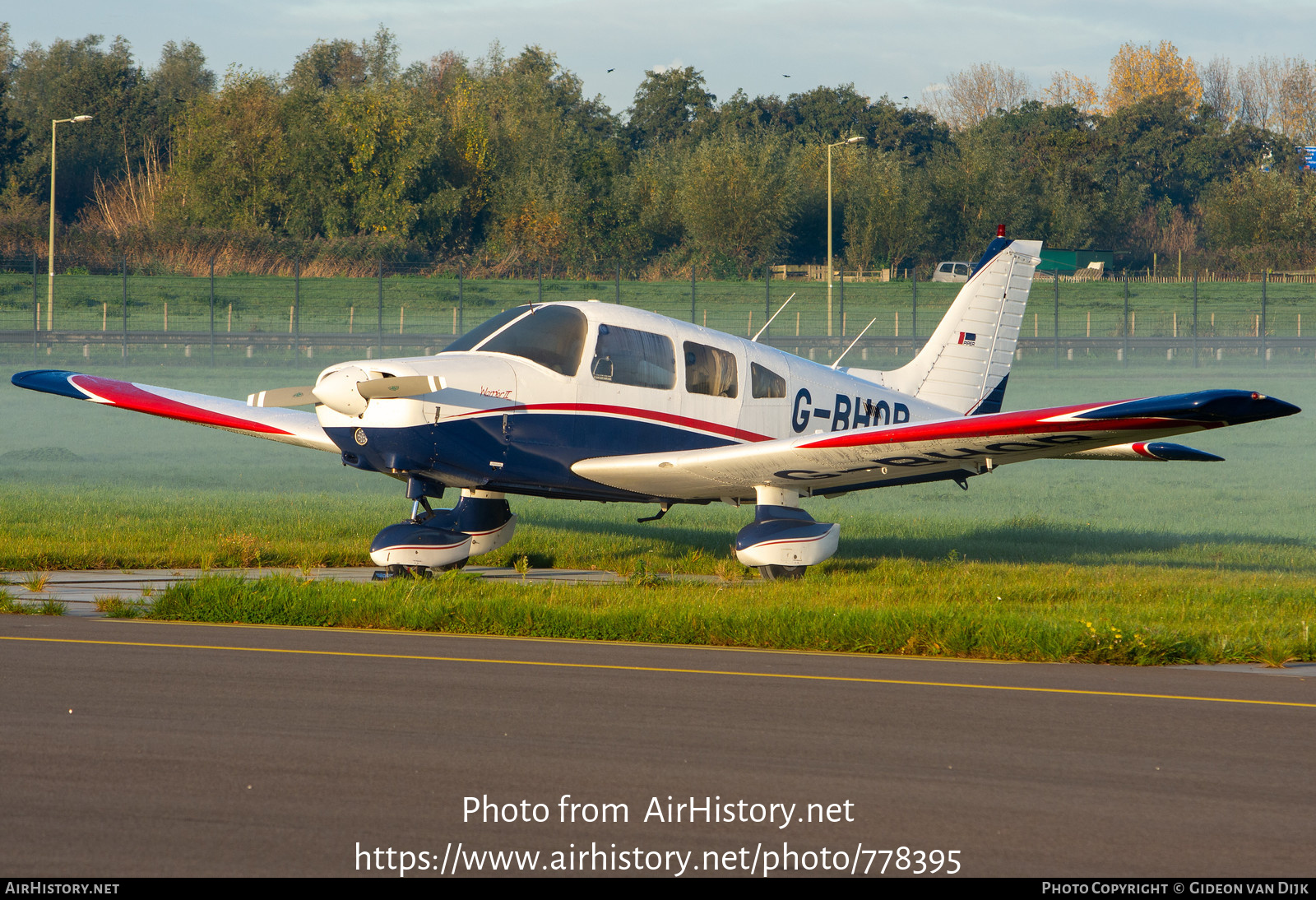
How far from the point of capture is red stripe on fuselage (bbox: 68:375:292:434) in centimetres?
1438

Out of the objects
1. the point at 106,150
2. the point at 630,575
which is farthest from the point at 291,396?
the point at 106,150

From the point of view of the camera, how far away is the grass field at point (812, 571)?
9547mm

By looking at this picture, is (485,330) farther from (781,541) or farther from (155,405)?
(155,405)

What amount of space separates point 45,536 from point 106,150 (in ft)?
255

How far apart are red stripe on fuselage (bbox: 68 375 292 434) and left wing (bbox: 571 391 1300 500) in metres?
4.44

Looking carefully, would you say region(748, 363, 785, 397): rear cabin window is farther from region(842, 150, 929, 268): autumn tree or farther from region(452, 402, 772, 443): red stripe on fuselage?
region(842, 150, 929, 268): autumn tree

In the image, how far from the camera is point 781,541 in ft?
41.0

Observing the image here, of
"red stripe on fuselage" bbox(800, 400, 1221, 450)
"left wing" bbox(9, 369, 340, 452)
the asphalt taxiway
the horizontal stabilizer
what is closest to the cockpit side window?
"red stripe on fuselage" bbox(800, 400, 1221, 450)

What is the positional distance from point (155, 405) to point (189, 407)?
0.38m

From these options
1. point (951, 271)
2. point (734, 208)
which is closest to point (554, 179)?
point (734, 208)

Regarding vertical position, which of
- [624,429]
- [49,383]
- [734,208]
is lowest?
[624,429]

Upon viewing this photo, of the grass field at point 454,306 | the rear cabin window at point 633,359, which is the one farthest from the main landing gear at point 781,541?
the grass field at point 454,306

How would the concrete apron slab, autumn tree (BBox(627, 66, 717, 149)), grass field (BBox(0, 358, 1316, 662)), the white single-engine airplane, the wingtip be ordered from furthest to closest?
autumn tree (BBox(627, 66, 717, 149))
the wingtip
the white single-engine airplane
the concrete apron slab
grass field (BBox(0, 358, 1316, 662))

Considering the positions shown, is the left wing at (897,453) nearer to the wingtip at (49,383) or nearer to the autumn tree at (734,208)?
the wingtip at (49,383)
